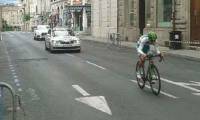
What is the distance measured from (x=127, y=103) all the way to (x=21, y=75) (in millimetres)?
7529

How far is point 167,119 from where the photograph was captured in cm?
986

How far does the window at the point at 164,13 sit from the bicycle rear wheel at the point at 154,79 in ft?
77.5

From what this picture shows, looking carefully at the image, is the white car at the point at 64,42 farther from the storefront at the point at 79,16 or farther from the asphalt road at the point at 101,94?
the storefront at the point at 79,16

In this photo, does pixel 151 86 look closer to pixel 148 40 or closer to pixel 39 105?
pixel 148 40

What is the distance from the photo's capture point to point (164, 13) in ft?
124

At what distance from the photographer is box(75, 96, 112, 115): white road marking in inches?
438

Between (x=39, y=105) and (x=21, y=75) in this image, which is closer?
(x=39, y=105)

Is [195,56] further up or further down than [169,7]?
further down

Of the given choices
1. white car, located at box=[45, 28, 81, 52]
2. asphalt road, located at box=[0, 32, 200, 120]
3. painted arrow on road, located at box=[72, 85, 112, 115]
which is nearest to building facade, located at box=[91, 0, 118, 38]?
white car, located at box=[45, 28, 81, 52]

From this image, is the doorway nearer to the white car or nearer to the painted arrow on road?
the white car

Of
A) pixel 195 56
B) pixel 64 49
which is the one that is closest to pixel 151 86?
pixel 195 56

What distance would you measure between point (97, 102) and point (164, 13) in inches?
1044

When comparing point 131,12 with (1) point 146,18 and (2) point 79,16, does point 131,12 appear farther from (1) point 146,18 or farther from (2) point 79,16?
(2) point 79,16

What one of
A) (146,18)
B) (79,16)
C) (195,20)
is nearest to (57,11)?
(79,16)
